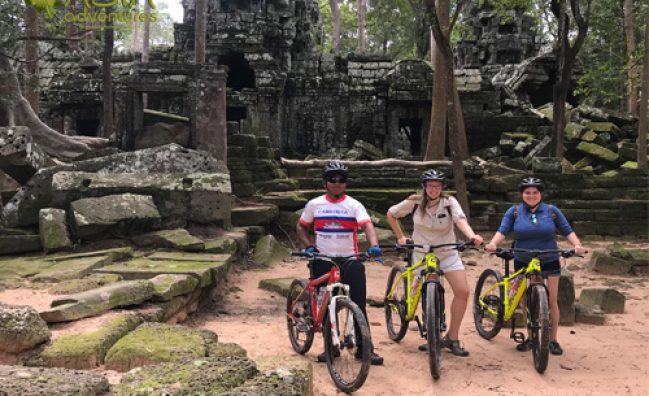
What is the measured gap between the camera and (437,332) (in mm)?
4531

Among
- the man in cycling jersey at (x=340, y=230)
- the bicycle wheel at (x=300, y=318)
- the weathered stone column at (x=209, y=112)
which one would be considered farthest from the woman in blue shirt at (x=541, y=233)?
the weathered stone column at (x=209, y=112)

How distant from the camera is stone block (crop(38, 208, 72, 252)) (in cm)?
739

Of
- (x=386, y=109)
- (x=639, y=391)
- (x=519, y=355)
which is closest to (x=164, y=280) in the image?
(x=519, y=355)

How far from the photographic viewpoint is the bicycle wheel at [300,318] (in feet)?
15.6

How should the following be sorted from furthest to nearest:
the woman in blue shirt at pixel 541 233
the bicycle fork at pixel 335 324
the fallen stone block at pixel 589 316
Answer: the fallen stone block at pixel 589 316 → the woman in blue shirt at pixel 541 233 → the bicycle fork at pixel 335 324

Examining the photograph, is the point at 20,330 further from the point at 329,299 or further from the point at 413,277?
the point at 413,277

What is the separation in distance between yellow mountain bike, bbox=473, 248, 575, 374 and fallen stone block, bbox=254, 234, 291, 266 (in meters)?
4.43

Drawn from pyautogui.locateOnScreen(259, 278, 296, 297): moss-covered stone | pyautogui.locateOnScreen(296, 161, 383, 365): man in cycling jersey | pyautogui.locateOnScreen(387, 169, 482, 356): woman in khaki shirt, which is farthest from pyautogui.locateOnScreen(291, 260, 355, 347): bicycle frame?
pyautogui.locateOnScreen(259, 278, 296, 297): moss-covered stone

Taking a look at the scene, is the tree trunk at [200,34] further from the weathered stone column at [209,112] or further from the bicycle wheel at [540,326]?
the bicycle wheel at [540,326]

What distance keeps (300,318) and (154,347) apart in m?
1.47

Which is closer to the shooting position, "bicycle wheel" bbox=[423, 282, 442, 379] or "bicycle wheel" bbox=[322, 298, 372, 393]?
"bicycle wheel" bbox=[322, 298, 372, 393]

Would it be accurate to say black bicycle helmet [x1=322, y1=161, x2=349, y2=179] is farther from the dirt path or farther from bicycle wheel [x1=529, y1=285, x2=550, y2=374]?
bicycle wheel [x1=529, y1=285, x2=550, y2=374]

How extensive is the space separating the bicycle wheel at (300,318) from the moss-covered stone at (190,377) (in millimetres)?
1188

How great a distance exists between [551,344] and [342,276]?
2330 millimetres
